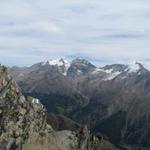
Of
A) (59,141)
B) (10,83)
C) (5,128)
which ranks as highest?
(10,83)

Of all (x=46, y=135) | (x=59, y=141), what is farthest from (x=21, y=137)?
(x=59, y=141)

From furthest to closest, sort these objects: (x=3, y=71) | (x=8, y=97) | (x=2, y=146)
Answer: (x=3, y=71)
(x=8, y=97)
(x=2, y=146)

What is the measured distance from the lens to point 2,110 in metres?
152

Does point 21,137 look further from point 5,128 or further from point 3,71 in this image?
point 3,71

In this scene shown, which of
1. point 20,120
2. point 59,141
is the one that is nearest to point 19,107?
point 20,120

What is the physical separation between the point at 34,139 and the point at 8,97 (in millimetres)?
29856

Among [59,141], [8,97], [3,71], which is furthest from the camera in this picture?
[59,141]

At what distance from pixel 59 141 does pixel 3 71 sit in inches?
1758

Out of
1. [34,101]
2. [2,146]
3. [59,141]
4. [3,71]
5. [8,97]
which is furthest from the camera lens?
[59,141]

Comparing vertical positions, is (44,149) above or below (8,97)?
below

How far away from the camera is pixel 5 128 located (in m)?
151

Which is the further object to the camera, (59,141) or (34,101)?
(59,141)

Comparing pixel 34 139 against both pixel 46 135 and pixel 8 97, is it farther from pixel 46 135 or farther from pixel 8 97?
pixel 8 97

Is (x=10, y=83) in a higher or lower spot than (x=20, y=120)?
higher
